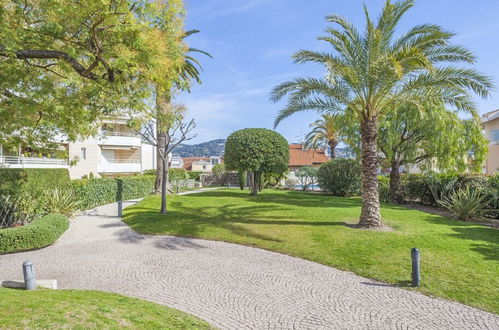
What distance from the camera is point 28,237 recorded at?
29.3 ft

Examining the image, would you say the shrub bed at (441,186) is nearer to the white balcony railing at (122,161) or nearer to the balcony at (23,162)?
the balcony at (23,162)

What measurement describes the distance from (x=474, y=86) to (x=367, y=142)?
3.94m

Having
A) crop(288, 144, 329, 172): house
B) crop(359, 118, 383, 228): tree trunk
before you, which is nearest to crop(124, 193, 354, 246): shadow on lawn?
crop(359, 118, 383, 228): tree trunk

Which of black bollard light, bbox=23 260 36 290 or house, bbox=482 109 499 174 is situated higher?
house, bbox=482 109 499 174

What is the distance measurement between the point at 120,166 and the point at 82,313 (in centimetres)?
3224

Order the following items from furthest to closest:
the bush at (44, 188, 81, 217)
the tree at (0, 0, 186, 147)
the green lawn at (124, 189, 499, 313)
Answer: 1. the bush at (44, 188, 81, 217)
2. the green lawn at (124, 189, 499, 313)
3. the tree at (0, 0, 186, 147)

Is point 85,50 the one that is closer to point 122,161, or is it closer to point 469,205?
point 469,205

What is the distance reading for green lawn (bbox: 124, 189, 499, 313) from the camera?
6.47 meters

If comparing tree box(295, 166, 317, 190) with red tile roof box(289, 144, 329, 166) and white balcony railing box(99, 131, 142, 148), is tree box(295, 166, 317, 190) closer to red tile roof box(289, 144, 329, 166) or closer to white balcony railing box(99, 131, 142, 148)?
red tile roof box(289, 144, 329, 166)

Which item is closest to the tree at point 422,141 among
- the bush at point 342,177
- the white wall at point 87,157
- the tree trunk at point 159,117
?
the bush at point 342,177

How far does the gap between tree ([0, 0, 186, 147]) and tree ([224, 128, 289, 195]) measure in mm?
13304

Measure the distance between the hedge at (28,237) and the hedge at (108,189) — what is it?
6630 millimetres

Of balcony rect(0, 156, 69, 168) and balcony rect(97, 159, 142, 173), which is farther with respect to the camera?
balcony rect(97, 159, 142, 173)

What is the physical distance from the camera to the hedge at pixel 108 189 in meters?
16.5
